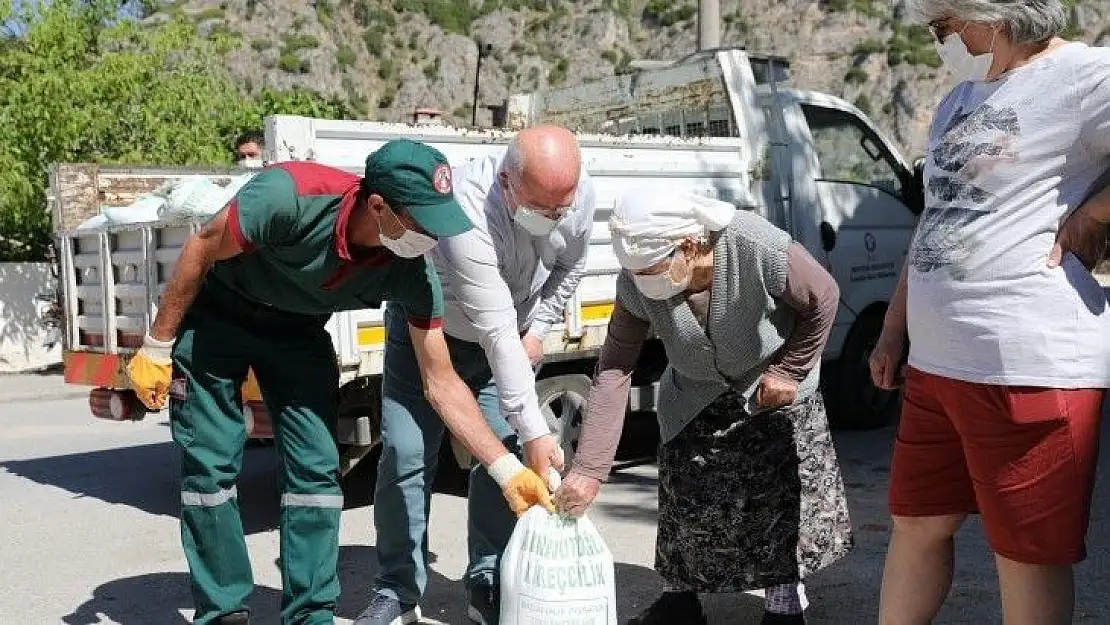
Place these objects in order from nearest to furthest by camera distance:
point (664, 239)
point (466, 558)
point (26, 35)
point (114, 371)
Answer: point (664, 239) < point (466, 558) < point (114, 371) < point (26, 35)

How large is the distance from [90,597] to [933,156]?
3.47 meters

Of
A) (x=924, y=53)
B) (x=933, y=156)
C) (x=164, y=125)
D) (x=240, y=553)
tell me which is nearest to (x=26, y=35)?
(x=164, y=125)

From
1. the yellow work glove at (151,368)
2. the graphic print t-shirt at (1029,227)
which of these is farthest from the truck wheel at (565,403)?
the graphic print t-shirt at (1029,227)

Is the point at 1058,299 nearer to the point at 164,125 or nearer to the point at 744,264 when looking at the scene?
the point at 744,264

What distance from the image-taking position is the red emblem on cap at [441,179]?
292cm

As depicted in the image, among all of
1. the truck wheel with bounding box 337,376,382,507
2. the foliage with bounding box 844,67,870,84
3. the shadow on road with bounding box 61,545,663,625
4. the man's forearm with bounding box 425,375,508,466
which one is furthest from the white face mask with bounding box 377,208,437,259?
the foliage with bounding box 844,67,870,84

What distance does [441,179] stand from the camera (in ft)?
9.64

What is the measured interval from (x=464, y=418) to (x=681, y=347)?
66cm

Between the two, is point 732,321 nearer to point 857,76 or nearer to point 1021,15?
point 1021,15

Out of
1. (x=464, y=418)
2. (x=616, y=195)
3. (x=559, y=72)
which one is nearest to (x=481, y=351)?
(x=464, y=418)

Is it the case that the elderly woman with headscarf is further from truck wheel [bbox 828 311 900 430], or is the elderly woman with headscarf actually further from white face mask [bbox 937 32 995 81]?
truck wheel [bbox 828 311 900 430]

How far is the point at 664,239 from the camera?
121 inches

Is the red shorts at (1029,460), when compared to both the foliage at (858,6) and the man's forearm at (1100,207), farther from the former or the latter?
the foliage at (858,6)

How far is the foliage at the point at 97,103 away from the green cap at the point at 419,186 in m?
11.9
